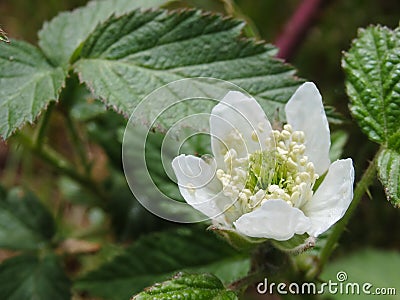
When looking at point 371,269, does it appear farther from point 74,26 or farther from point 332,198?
point 74,26

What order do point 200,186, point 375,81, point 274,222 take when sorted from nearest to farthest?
point 274,222 → point 200,186 → point 375,81

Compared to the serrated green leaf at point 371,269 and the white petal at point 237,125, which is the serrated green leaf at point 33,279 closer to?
the white petal at point 237,125

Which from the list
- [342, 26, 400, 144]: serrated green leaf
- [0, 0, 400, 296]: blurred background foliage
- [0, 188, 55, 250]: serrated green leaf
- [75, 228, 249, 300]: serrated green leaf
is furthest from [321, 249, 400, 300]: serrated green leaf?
[0, 188, 55, 250]: serrated green leaf

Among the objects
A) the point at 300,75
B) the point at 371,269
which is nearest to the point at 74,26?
the point at 300,75

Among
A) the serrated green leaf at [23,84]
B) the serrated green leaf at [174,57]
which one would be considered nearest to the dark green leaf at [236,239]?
the serrated green leaf at [174,57]

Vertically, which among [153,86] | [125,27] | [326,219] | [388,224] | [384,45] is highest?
[125,27]

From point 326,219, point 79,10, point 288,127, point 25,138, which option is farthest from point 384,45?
point 25,138

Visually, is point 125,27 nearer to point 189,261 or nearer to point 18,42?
point 18,42
